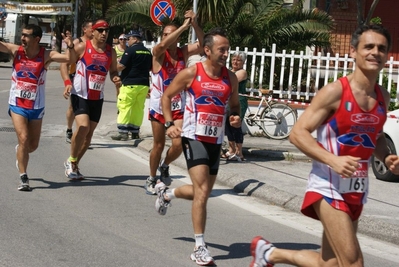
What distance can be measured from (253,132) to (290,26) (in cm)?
568

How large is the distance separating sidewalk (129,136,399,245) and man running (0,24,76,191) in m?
2.80

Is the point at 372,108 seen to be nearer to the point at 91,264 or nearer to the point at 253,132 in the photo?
the point at 91,264

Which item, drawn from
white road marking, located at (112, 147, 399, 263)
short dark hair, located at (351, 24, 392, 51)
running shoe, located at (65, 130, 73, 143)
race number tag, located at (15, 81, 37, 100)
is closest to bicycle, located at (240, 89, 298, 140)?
running shoe, located at (65, 130, 73, 143)

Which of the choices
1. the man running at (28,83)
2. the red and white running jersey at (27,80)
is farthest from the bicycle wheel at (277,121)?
the red and white running jersey at (27,80)

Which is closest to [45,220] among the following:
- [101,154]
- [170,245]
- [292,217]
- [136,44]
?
[170,245]

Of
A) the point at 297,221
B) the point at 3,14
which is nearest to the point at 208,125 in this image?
the point at 297,221

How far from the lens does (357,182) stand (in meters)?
5.38

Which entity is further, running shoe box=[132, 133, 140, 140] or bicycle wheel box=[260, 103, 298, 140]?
bicycle wheel box=[260, 103, 298, 140]

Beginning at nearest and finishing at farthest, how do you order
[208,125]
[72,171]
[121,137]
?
[208,125] < [72,171] < [121,137]

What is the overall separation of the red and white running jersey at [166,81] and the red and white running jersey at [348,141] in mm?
4541

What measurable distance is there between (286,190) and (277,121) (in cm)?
536

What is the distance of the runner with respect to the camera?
5.24m

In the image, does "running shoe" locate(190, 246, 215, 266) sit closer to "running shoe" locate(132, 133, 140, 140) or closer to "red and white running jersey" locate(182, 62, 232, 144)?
"red and white running jersey" locate(182, 62, 232, 144)

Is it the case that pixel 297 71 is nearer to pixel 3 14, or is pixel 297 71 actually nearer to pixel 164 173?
pixel 164 173
